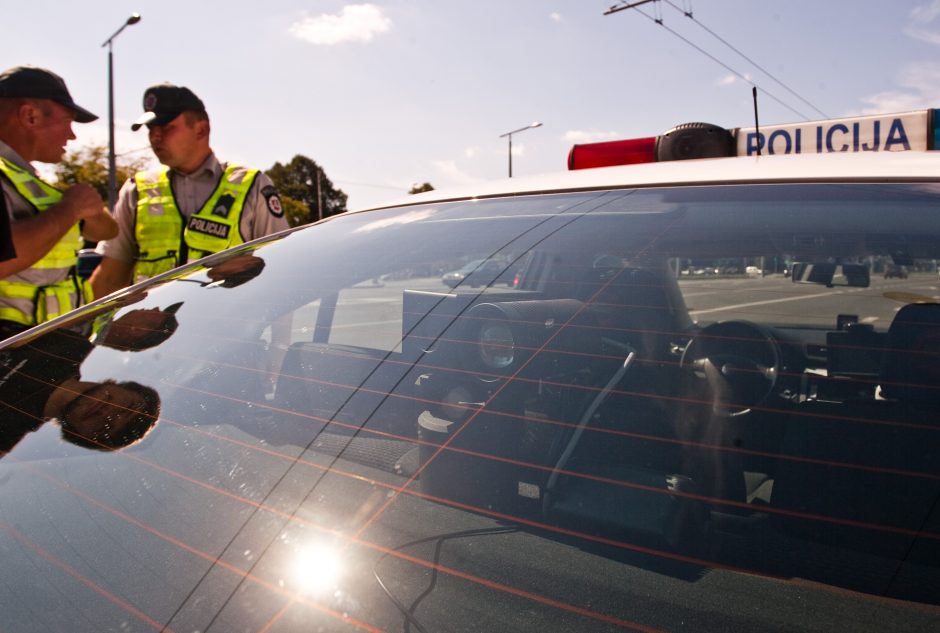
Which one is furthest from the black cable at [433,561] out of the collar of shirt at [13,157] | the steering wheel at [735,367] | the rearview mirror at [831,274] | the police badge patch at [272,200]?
the police badge patch at [272,200]

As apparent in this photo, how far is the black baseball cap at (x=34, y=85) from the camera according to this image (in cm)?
284

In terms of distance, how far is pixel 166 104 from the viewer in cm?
335

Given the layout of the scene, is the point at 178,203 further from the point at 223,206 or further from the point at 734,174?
the point at 734,174

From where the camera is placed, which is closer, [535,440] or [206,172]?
[535,440]

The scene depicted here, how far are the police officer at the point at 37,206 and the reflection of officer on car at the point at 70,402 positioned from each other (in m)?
1.52

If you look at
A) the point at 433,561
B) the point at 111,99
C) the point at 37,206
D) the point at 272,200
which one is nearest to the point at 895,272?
the point at 433,561

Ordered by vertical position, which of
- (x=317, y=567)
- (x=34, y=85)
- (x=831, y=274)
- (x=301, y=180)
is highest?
(x=301, y=180)

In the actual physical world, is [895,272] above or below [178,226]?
below

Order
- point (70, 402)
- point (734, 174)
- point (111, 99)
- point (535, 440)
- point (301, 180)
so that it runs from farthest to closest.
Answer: point (301, 180) < point (111, 99) < point (734, 174) < point (70, 402) < point (535, 440)

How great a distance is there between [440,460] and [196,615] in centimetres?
34

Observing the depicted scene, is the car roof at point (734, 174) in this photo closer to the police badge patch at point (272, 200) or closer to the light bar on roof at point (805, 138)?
the light bar on roof at point (805, 138)

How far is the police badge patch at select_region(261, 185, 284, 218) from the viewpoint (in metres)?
3.65

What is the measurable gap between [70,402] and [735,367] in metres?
1.15

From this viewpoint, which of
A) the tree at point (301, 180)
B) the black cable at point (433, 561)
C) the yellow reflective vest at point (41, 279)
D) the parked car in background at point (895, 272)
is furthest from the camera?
the tree at point (301, 180)
